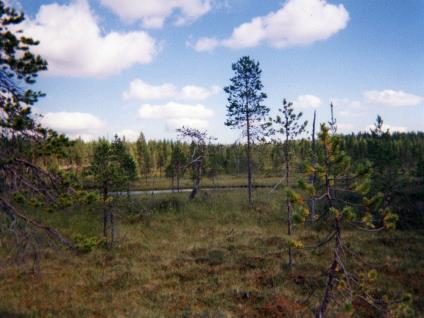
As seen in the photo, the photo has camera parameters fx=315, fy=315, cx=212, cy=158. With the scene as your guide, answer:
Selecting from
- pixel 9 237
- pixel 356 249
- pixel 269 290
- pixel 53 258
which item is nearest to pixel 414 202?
pixel 356 249

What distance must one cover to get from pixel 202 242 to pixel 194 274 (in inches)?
241

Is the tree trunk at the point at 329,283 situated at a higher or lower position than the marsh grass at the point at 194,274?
higher

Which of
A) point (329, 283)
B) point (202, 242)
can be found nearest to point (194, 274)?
point (202, 242)

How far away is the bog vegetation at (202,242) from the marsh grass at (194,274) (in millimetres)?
74

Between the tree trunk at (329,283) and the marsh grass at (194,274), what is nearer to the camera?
the tree trunk at (329,283)

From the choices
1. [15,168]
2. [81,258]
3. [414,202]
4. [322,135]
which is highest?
[322,135]

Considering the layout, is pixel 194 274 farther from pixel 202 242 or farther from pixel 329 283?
pixel 329 283

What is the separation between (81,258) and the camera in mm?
17984

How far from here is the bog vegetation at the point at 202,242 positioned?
617 centimetres

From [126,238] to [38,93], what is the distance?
1619 cm

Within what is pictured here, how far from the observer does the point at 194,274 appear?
1470 cm

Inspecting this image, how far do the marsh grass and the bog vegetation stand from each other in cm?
7

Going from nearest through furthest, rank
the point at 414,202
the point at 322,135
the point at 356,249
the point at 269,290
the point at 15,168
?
the point at 322,135 < the point at 15,168 < the point at 269,290 < the point at 356,249 < the point at 414,202

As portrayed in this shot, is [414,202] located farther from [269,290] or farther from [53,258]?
[53,258]
